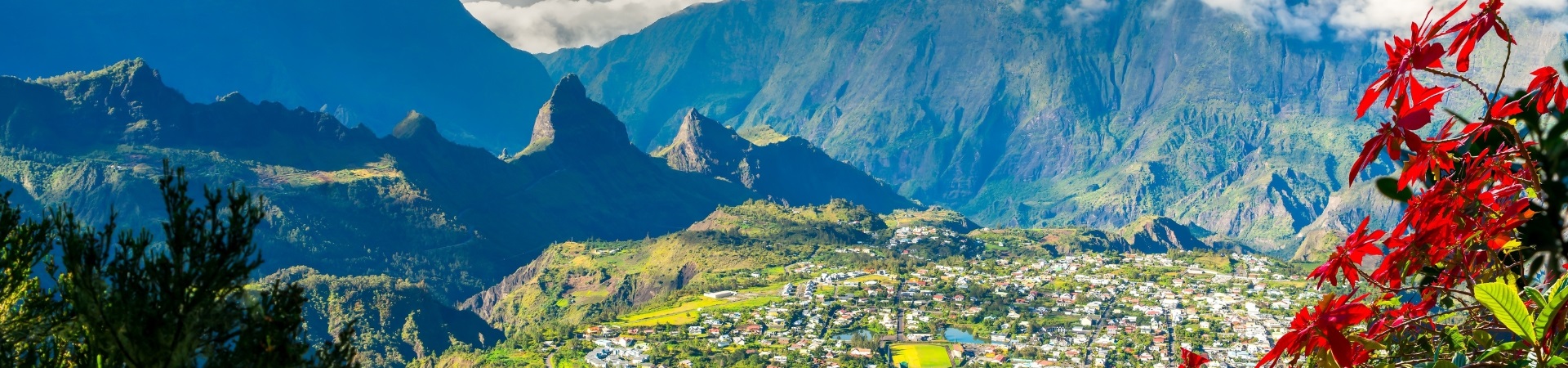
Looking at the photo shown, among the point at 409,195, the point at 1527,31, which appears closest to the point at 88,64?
the point at 409,195

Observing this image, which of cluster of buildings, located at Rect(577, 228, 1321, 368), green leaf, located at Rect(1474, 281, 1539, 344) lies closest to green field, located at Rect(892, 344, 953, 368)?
cluster of buildings, located at Rect(577, 228, 1321, 368)

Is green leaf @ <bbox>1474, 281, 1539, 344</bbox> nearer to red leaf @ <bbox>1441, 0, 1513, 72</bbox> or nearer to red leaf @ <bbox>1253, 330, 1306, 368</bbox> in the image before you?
red leaf @ <bbox>1253, 330, 1306, 368</bbox>

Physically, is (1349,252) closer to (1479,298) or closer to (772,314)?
(1479,298)

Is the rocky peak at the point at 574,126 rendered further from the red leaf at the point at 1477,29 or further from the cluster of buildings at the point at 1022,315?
the red leaf at the point at 1477,29

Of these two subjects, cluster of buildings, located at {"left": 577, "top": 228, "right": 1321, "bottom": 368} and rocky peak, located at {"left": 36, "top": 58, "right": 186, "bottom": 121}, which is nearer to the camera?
cluster of buildings, located at {"left": 577, "top": 228, "right": 1321, "bottom": 368}

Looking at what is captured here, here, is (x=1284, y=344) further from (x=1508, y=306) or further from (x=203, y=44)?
(x=203, y=44)

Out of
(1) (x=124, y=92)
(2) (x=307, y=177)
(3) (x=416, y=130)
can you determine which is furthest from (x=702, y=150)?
(1) (x=124, y=92)
